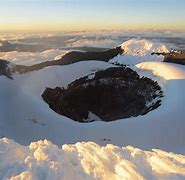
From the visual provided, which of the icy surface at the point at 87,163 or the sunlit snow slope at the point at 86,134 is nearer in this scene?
the icy surface at the point at 87,163

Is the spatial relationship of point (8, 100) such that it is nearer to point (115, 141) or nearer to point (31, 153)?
point (115, 141)

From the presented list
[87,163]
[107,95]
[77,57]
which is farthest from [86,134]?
[77,57]

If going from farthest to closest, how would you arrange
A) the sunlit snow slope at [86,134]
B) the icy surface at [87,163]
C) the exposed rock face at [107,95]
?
the exposed rock face at [107,95] < the sunlit snow slope at [86,134] < the icy surface at [87,163]

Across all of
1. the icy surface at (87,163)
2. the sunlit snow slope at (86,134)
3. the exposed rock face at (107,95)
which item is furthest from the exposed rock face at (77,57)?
the icy surface at (87,163)

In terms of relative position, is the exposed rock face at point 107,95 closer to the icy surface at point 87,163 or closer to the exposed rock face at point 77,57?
the exposed rock face at point 77,57

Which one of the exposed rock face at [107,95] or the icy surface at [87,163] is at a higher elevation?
the icy surface at [87,163]

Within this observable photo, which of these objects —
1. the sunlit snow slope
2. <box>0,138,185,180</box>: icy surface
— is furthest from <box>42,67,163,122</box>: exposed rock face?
<box>0,138,185,180</box>: icy surface

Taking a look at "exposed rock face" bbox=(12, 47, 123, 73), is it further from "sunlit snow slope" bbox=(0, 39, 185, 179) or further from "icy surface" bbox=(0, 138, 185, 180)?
"icy surface" bbox=(0, 138, 185, 180)
